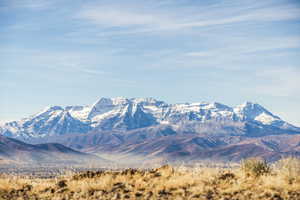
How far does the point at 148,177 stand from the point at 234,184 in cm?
433

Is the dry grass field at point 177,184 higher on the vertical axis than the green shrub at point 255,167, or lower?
lower

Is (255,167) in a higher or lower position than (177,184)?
higher

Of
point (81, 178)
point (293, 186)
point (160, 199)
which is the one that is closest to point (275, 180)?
point (293, 186)

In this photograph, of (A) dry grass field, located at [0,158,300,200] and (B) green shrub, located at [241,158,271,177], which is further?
(B) green shrub, located at [241,158,271,177]

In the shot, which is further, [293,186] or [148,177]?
[148,177]

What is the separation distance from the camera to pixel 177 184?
65.5 feet

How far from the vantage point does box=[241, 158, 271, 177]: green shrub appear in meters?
21.1

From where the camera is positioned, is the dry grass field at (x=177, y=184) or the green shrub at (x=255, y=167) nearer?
the dry grass field at (x=177, y=184)

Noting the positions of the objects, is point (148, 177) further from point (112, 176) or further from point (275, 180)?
point (275, 180)

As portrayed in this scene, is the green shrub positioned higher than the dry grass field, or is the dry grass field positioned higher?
the green shrub

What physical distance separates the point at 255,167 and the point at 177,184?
12.9ft

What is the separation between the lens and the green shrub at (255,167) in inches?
831

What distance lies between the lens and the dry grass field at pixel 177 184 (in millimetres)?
18344

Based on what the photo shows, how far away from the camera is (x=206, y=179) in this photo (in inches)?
803
